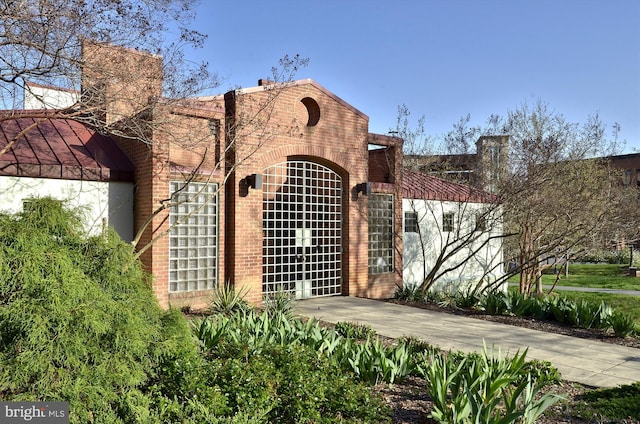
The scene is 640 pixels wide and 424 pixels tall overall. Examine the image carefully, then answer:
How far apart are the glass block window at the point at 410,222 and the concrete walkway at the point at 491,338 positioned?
4076 mm

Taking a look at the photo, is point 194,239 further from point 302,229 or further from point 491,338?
point 491,338

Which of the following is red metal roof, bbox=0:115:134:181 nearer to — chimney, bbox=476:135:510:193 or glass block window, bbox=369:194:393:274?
glass block window, bbox=369:194:393:274

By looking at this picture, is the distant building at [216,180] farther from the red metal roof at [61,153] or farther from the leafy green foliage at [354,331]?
the leafy green foliage at [354,331]

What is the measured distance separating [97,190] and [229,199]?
8.99 feet

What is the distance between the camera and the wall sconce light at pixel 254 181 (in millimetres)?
11336

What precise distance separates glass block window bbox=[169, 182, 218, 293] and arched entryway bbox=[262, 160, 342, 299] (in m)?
1.35

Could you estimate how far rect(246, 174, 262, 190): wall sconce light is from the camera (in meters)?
11.3

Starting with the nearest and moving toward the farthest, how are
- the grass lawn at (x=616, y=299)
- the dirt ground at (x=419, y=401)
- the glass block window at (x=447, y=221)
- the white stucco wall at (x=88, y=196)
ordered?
1. the dirt ground at (x=419, y=401)
2. the white stucco wall at (x=88, y=196)
3. the glass block window at (x=447, y=221)
4. the grass lawn at (x=616, y=299)

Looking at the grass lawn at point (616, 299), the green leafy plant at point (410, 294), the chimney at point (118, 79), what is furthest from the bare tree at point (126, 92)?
the grass lawn at point (616, 299)

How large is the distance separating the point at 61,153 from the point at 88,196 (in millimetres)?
1022

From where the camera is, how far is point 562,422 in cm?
494

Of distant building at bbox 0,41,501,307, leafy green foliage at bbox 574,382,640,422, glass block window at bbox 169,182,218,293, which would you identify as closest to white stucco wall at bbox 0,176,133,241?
distant building at bbox 0,41,501,307

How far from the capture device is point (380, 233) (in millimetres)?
14539

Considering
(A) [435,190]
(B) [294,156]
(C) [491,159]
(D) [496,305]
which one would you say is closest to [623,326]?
(D) [496,305]
